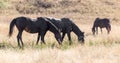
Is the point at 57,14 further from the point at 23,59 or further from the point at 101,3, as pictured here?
A: the point at 23,59

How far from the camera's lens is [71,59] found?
440 inches

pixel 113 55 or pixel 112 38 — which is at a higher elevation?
pixel 113 55

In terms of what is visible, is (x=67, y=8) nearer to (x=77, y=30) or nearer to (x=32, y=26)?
(x=77, y=30)

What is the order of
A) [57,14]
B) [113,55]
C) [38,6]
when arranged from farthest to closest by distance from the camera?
[38,6] → [57,14] → [113,55]

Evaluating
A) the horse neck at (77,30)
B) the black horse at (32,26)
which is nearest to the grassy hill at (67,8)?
the horse neck at (77,30)

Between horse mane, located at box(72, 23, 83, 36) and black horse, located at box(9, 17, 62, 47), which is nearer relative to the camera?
black horse, located at box(9, 17, 62, 47)

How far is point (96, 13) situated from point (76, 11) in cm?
296

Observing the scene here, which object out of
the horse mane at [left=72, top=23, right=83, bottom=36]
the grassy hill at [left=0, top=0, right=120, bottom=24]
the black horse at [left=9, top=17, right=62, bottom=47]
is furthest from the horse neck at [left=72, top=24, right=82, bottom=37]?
the grassy hill at [left=0, top=0, right=120, bottom=24]

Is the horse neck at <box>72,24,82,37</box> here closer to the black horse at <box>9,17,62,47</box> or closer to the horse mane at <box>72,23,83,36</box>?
the horse mane at <box>72,23,83,36</box>

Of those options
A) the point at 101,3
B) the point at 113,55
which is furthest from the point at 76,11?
the point at 113,55

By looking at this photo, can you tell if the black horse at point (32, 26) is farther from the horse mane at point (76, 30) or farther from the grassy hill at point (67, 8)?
the grassy hill at point (67, 8)

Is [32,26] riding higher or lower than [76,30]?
higher

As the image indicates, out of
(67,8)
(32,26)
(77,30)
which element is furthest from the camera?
(67,8)

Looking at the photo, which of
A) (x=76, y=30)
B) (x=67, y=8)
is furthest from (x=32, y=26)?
(x=67, y=8)
